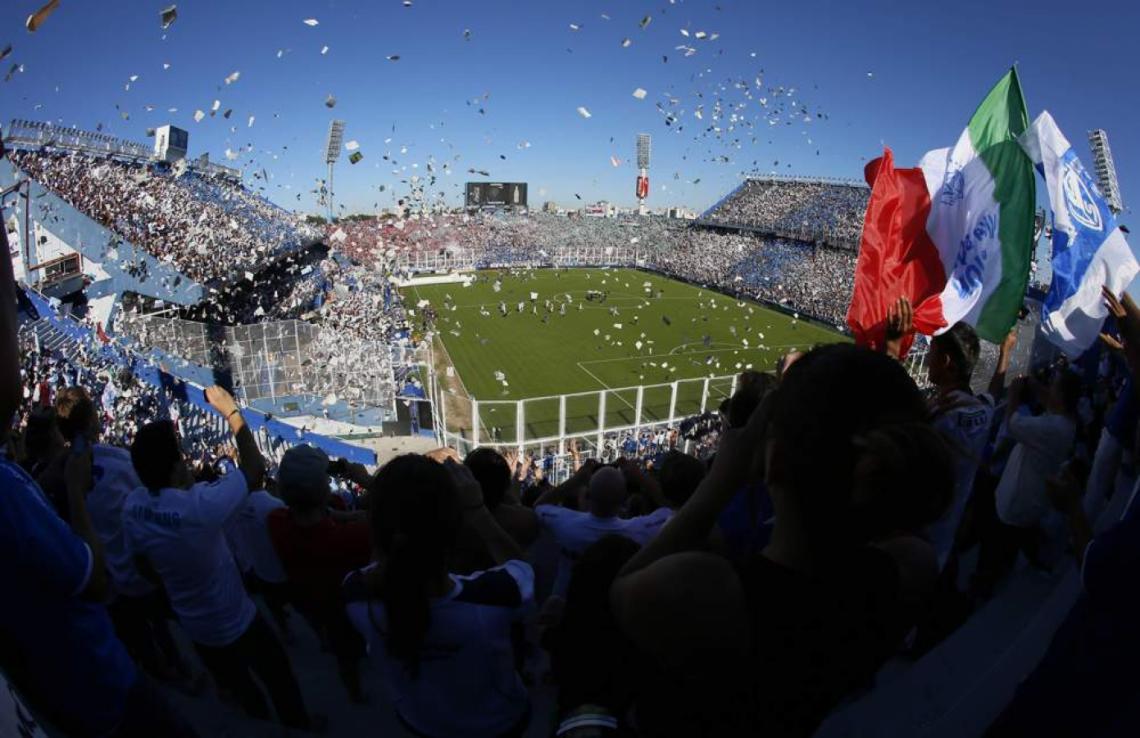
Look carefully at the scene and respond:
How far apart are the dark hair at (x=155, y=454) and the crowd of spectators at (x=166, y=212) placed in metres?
22.8

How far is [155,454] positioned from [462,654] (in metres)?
1.71

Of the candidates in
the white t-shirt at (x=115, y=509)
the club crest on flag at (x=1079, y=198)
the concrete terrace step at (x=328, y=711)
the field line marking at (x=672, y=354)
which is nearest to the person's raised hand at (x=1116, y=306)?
the club crest on flag at (x=1079, y=198)

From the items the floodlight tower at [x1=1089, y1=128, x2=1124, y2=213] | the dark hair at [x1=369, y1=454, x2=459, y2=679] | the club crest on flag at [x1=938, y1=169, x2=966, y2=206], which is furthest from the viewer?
the floodlight tower at [x1=1089, y1=128, x2=1124, y2=213]

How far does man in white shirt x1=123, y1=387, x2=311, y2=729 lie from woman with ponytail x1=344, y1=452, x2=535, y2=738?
1118mm

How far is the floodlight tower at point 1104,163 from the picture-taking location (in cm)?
3672

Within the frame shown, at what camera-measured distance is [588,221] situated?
242 ft

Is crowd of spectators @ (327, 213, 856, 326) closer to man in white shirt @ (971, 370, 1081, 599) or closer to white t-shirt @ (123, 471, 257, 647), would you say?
→ man in white shirt @ (971, 370, 1081, 599)

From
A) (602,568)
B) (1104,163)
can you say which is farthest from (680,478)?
(1104,163)

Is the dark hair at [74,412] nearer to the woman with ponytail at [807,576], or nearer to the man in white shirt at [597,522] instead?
the man in white shirt at [597,522]

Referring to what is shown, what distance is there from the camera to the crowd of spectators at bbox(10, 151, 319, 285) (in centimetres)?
2297

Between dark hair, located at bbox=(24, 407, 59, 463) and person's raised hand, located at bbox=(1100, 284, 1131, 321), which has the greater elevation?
person's raised hand, located at bbox=(1100, 284, 1131, 321)

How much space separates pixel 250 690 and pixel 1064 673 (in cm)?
339

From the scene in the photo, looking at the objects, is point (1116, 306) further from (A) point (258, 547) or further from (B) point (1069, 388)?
(A) point (258, 547)

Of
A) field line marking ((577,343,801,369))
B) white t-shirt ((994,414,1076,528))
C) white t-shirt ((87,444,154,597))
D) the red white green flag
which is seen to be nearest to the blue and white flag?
the red white green flag
